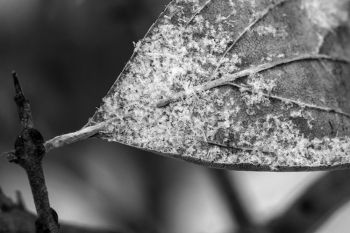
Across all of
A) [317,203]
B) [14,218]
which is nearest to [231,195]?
[317,203]

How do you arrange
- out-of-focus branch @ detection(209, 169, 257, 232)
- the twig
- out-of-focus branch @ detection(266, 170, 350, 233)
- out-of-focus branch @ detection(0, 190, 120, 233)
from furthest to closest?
out-of-focus branch @ detection(209, 169, 257, 232) < out-of-focus branch @ detection(266, 170, 350, 233) < out-of-focus branch @ detection(0, 190, 120, 233) < the twig

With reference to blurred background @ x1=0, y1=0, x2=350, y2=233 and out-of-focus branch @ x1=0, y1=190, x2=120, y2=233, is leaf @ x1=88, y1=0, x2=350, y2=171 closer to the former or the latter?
out-of-focus branch @ x1=0, y1=190, x2=120, y2=233

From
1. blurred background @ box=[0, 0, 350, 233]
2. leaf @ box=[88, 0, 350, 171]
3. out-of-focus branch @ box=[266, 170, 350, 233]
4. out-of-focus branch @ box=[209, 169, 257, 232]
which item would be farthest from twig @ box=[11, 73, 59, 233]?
out-of-focus branch @ box=[209, 169, 257, 232]

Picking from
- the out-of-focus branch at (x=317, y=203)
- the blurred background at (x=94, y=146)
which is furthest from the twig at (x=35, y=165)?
the out-of-focus branch at (x=317, y=203)

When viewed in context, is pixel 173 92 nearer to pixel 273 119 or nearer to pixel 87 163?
pixel 273 119

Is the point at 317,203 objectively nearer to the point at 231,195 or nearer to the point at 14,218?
the point at 231,195

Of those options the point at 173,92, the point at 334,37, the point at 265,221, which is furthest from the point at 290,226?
Result: the point at 173,92

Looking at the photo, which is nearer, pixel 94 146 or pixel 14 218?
pixel 14 218
